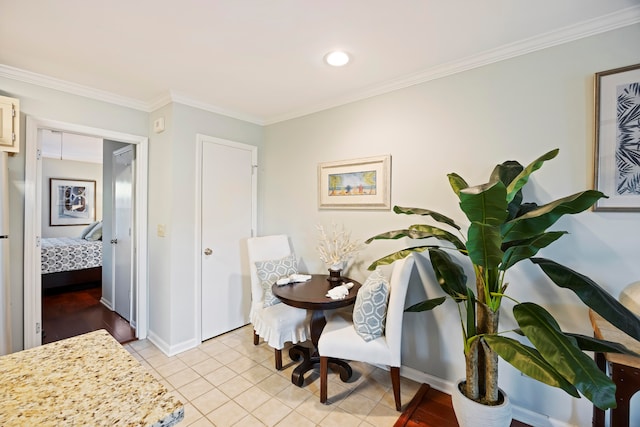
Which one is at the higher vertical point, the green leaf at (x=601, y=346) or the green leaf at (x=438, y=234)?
the green leaf at (x=438, y=234)

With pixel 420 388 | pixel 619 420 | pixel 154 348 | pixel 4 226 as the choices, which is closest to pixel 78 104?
pixel 4 226

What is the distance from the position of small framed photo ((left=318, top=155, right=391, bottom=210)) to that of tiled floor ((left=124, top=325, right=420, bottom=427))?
1.49 m

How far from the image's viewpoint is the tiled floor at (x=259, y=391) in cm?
187

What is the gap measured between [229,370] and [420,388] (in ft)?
5.21

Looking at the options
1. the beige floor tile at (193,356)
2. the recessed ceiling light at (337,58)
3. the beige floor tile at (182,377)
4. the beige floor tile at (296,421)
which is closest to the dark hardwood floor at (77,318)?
the beige floor tile at (193,356)

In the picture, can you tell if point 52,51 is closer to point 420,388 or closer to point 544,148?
point 544,148

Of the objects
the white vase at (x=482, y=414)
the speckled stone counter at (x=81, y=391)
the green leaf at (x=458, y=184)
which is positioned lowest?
the white vase at (x=482, y=414)

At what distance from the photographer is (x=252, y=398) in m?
2.07

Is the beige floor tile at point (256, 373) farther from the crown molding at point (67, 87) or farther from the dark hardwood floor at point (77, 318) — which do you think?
the crown molding at point (67, 87)

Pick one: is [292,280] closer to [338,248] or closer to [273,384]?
[338,248]

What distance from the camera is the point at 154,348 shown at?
2.77 metres

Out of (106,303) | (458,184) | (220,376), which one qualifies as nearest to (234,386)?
(220,376)

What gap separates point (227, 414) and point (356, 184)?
6.75ft

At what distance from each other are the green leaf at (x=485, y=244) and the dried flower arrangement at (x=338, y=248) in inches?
54.6
